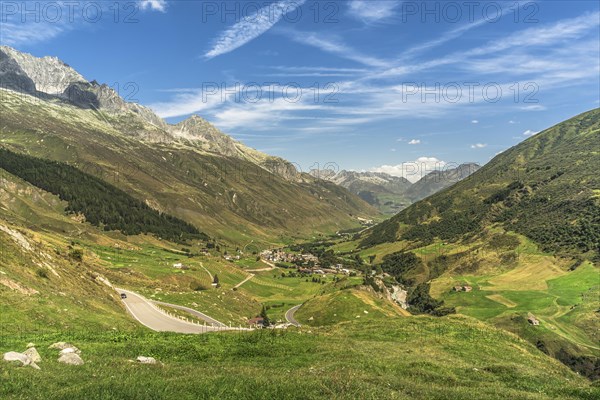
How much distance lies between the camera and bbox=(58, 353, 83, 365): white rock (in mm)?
23459

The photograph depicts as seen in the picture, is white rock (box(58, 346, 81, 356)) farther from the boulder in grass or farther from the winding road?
the winding road

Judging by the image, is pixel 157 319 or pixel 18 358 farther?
pixel 157 319

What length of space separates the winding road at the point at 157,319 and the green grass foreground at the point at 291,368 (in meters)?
31.3

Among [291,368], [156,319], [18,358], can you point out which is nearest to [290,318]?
[156,319]

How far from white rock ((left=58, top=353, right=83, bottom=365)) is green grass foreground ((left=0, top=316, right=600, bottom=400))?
0.49 m

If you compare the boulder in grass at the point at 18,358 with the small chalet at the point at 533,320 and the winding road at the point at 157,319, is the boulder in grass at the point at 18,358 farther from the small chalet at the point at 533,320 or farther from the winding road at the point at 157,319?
the small chalet at the point at 533,320

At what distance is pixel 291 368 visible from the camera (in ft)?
97.2

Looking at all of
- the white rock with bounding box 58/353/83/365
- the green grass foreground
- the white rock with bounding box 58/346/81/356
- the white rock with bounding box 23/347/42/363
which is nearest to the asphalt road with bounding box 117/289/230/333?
the green grass foreground

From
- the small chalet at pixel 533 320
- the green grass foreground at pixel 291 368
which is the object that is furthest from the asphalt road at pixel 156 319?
the small chalet at pixel 533 320

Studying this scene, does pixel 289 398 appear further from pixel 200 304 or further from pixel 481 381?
pixel 200 304

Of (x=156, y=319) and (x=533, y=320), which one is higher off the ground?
(x=156, y=319)

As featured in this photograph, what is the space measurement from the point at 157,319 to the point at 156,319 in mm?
199

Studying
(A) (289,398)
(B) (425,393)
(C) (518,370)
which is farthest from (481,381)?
(A) (289,398)

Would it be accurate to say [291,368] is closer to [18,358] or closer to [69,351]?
[69,351]
